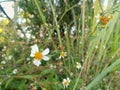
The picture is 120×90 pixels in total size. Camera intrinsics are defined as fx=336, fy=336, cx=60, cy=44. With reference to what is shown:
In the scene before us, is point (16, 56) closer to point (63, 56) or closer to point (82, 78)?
point (63, 56)

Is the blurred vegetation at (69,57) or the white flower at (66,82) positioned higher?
the blurred vegetation at (69,57)

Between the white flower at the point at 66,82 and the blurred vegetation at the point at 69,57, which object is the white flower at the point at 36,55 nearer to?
the blurred vegetation at the point at 69,57

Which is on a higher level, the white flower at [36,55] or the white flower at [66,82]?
the white flower at [36,55]

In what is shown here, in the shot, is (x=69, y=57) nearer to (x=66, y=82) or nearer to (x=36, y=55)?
(x=66, y=82)

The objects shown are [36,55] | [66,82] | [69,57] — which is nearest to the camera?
[36,55]

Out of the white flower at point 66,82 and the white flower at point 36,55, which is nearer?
the white flower at point 36,55

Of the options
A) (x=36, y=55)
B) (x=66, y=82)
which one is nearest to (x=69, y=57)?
(x=66, y=82)

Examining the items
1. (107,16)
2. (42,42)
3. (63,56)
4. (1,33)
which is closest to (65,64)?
(63,56)

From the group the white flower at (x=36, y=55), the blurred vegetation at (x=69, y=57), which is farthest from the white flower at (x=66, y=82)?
the white flower at (x=36, y=55)

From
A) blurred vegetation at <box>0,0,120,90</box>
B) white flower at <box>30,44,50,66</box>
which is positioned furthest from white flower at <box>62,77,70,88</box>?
white flower at <box>30,44,50,66</box>

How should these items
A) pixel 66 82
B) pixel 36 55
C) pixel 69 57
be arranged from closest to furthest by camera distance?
pixel 36 55, pixel 66 82, pixel 69 57

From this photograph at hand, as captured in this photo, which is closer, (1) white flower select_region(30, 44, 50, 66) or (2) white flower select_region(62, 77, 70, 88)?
(1) white flower select_region(30, 44, 50, 66)

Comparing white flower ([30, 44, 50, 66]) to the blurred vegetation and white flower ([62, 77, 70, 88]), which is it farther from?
white flower ([62, 77, 70, 88])
